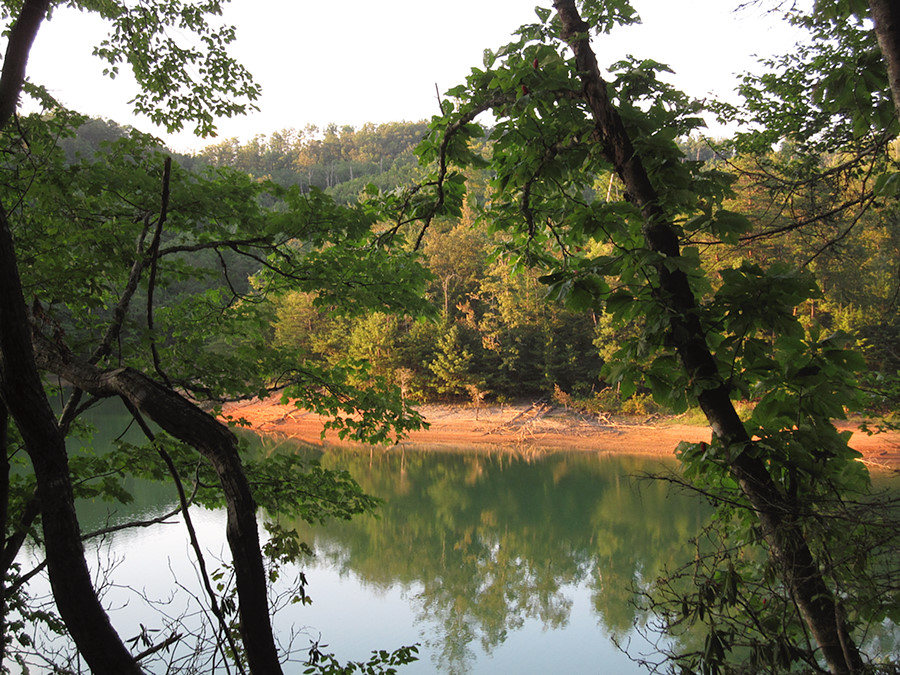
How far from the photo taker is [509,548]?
33.7ft

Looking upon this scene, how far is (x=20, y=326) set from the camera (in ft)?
3.93

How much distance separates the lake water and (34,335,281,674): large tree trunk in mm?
3086

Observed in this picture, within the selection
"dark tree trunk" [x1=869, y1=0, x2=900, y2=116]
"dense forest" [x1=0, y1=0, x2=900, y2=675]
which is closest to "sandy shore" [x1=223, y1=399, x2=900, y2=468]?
"dense forest" [x1=0, y1=0, x2=900, y2=675]

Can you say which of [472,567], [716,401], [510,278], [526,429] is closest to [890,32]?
[716,401]

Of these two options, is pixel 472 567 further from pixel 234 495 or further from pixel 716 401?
pixel 234 495

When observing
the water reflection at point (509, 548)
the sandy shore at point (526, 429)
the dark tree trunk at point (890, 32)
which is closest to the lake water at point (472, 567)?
the water reflection at point (509, 548)

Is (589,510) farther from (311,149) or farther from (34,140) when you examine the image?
(311,149)

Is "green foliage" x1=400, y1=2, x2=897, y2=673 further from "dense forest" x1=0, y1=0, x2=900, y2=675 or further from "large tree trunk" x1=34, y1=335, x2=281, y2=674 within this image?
"large tree trunk" x1=34, y1=335, x2=281, y2=674

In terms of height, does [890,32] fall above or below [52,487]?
above

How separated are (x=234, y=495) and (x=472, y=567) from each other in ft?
29.2

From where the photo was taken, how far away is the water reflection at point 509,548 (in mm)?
7363

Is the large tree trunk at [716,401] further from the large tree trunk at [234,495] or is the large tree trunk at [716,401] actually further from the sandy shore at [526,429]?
the sandy shore at [526,429]

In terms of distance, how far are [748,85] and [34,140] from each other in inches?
265

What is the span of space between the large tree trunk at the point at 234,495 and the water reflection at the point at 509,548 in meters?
3.80
